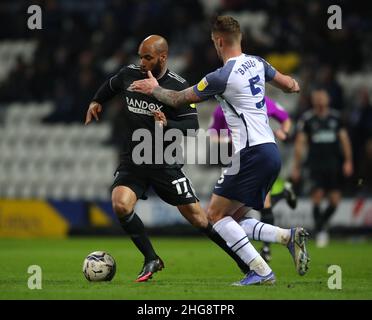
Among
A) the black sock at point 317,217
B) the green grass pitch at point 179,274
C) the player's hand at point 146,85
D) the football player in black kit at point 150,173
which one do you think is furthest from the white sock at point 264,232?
the black sock at point 317,217

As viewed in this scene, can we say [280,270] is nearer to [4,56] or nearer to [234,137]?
[234,137]

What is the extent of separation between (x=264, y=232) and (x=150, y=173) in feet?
4.24

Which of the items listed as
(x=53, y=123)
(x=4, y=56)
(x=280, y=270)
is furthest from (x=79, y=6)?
(x=280, y=270)

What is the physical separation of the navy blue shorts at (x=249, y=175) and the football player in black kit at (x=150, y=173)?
2.73ft

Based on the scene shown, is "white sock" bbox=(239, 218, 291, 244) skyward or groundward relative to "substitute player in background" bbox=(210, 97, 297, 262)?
groundward

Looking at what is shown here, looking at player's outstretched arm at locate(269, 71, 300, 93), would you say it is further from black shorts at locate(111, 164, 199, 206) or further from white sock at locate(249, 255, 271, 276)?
white sock at locate(249, 255, 271, 276)

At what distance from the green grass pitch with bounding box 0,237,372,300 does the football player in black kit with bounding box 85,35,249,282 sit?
1.46 feet

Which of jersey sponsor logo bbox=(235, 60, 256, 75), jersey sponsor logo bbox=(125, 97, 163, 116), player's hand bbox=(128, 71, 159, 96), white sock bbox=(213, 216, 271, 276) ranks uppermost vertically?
jersey sponsor logo bbox=(235, 60, 256, 75)

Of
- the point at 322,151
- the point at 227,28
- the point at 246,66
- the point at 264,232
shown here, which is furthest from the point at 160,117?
the point at 322,151

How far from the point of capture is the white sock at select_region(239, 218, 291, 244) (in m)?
8.90

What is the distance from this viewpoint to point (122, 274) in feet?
33.5

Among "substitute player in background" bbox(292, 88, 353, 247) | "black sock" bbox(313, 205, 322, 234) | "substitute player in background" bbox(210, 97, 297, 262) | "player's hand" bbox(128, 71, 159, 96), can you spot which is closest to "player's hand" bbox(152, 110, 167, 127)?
"player's hand" bbox(128, 71, 159, 96)

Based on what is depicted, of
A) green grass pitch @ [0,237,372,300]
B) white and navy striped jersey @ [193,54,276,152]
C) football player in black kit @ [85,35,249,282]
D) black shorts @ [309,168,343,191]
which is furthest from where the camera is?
black shorts @ [309,168,343,191]

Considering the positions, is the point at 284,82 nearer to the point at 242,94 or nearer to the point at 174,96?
the point at 242,94
